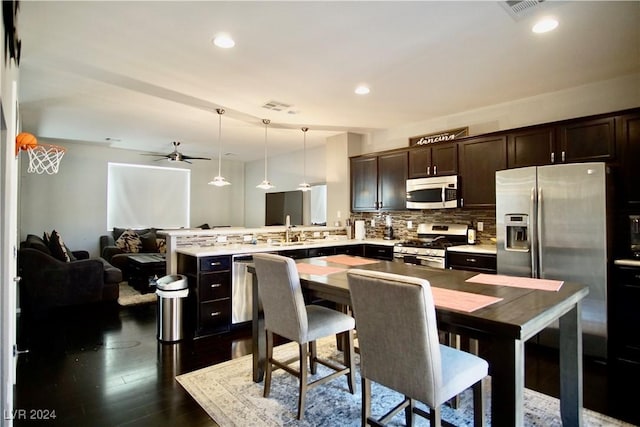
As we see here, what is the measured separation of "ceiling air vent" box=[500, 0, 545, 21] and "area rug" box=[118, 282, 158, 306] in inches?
200

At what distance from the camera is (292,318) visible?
219 cm

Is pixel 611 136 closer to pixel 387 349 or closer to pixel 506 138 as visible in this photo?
pixel 506 138

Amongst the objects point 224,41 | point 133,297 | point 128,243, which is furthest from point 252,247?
point 128,243

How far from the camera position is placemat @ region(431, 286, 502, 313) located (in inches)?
63.3

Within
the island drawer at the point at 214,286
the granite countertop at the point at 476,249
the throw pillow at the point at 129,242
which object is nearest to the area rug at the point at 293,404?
the island drawer at the point at 214,286

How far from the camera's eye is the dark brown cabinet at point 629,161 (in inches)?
120

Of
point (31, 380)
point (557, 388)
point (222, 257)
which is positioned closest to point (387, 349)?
point (557, 388)

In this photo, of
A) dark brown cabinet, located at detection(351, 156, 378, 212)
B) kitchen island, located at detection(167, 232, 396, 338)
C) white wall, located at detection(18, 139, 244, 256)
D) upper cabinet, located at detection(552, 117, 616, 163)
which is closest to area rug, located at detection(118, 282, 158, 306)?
kitchen island, located at detection(167, 232, 396, 338)

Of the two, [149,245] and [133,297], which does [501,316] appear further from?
[149,245]

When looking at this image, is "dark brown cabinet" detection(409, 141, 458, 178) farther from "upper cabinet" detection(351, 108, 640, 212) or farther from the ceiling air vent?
the ceiling air vent

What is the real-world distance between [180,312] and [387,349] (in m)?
2.65

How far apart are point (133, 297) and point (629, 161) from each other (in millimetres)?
6266

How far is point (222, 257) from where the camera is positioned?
12.3 ft

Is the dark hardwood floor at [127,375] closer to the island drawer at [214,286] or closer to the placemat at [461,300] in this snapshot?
the island drawer at [214,286]
